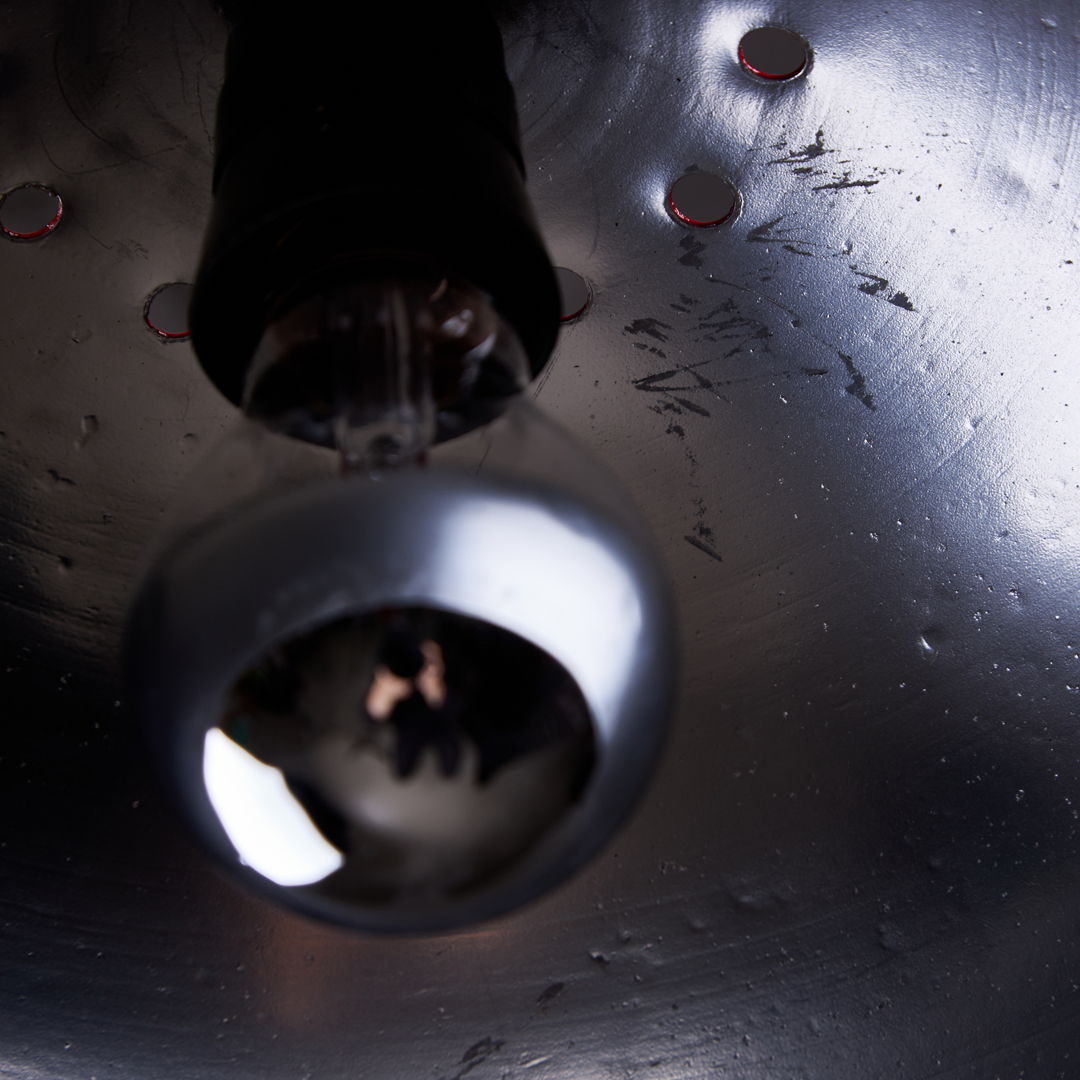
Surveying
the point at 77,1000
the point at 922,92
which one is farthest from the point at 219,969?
the point at 922,92

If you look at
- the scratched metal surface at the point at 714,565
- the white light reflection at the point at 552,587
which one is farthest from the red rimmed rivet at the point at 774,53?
the white light reflection at the point at 552,587

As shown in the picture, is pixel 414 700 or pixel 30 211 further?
pixel 30 211

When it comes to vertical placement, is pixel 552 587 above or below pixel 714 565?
above

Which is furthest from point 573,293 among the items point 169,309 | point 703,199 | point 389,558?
point 389,558

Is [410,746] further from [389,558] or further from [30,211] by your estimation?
[30,211]

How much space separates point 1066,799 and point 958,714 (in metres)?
0.06

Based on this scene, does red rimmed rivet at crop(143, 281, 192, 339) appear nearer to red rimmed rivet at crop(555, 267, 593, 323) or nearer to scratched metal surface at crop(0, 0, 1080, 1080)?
scratched metal surface at crop(0, 0, 1080, 1080)

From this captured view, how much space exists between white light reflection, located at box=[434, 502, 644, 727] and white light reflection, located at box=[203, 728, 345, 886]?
0.07 meters

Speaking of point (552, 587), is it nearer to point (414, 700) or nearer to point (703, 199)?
point (414, 700)

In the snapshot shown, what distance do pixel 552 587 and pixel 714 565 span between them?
241 millimetres

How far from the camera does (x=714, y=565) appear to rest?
53 centimetres

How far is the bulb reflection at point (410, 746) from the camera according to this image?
0.29 meters

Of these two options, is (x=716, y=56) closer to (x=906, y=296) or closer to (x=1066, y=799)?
(x=906, y=296)

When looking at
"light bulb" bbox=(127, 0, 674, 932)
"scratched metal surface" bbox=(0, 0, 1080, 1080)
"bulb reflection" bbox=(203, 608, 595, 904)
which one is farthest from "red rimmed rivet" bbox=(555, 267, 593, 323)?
"bulb reflection" bbox=(203, 608, 595, 904)
